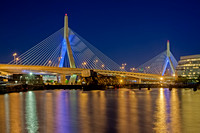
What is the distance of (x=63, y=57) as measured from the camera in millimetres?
57406

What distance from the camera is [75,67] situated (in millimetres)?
57469

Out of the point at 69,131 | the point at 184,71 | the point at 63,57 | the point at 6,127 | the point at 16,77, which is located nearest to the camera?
the point at 69,131

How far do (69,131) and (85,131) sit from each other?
A: 26.5 inches

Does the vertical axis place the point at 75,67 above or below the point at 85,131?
above

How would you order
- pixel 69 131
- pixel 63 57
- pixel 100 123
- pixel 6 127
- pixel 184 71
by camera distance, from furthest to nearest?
pixel 184 71
pixel 63 57
pixel 100 123
pixel 6 127
pixel 69 131

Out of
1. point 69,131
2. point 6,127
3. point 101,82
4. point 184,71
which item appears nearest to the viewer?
point 69,131

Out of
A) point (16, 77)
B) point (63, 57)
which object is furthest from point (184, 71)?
point (63, 57)

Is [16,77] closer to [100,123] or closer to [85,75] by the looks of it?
[85,75]

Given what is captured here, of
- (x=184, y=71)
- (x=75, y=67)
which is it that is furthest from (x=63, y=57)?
(x=184, y=71)

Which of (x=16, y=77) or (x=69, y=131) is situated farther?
(x=16, y=77)

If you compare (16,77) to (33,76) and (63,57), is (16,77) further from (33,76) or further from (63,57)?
(63,57)

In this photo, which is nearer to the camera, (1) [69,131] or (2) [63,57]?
(1) [69,131]

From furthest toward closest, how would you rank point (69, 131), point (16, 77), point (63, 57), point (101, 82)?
point (16, 77)
point (101, 82)
point (63, 57)
point (69, 131)

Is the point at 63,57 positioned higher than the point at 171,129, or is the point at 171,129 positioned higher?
the point at 63,57
